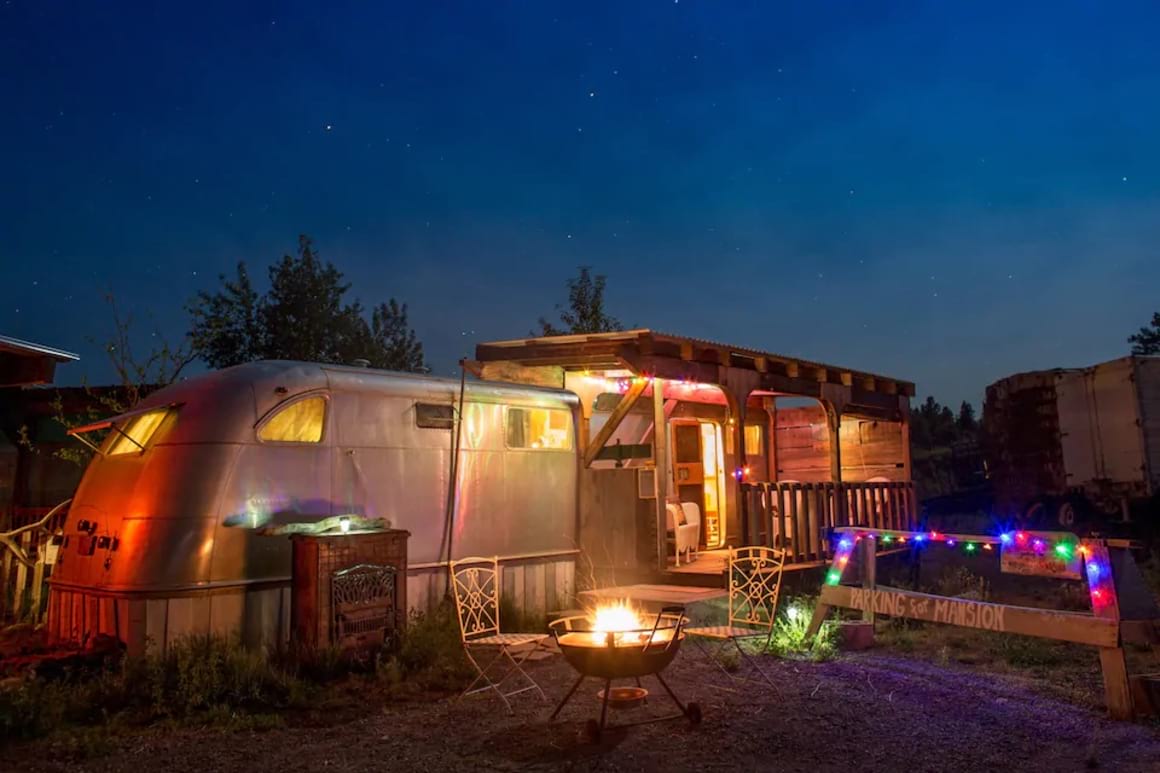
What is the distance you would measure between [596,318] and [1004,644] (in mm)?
15647

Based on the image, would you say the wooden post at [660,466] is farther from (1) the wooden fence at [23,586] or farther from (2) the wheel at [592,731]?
(1) the wooden fence at [23,586]

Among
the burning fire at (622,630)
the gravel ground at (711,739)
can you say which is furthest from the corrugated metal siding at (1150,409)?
the burning fire at (622,630)

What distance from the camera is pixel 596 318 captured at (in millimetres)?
23344

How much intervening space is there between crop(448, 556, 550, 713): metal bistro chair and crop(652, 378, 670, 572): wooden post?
6.64 feet

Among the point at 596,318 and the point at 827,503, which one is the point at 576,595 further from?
the point at 596,318

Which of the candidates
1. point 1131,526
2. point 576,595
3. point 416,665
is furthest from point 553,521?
point 1131,526

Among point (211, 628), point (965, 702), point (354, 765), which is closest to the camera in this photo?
point (354, 765)

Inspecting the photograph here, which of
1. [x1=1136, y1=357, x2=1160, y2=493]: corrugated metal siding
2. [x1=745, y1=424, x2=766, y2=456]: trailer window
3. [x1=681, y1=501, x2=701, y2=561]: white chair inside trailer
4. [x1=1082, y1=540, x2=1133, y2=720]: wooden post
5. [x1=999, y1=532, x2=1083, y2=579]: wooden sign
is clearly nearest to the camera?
[x1=1082, y1=540, x2=1133, y2=720]: wooden post

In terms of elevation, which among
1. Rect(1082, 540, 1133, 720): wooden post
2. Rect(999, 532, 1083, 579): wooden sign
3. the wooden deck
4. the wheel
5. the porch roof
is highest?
the porch roof

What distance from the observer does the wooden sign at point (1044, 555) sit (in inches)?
263

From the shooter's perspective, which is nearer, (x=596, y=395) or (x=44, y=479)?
(x=596, y=395)

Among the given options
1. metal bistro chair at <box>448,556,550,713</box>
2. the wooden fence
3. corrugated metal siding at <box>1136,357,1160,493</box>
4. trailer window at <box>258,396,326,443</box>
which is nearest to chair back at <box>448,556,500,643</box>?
metal bistro chair at <box>448,556,550,713</box>

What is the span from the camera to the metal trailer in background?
599 inches

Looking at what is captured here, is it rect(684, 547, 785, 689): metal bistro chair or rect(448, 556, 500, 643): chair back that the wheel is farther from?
rect(448, 556, 500, 643): chair back
